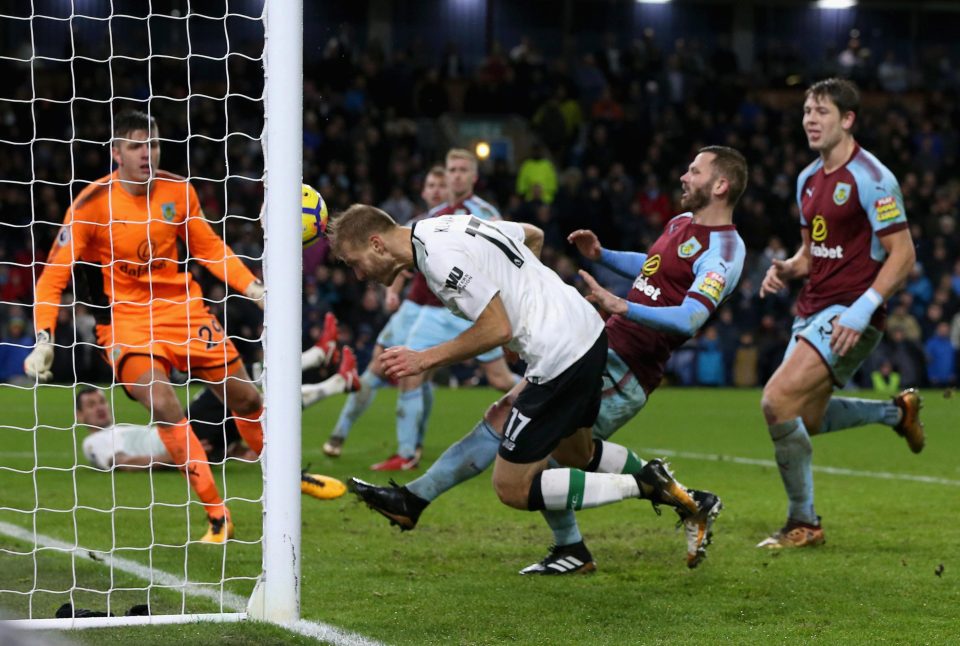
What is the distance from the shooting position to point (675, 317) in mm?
5711

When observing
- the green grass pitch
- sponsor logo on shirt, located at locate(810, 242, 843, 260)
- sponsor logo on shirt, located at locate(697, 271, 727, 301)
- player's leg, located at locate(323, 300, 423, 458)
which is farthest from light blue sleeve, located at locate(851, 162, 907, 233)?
player's leg, located at locate(323, 300, 423, 458)

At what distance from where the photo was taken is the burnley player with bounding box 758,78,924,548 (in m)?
6.59

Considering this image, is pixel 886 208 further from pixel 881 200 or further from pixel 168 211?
pixel 168 211

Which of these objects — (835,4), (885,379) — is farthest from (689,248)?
(835,4)

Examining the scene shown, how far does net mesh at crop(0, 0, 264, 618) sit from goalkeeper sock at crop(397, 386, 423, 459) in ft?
3.61

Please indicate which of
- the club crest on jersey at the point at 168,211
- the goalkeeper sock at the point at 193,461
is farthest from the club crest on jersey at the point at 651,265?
the club crest on jersey at the point at 168,211

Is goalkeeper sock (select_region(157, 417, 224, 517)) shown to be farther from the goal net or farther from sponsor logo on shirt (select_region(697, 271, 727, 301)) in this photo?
sponsor logo on shirt (select_region(697, 271, 727, 301))

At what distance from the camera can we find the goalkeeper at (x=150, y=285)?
21.9 ft

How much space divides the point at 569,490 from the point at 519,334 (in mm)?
675

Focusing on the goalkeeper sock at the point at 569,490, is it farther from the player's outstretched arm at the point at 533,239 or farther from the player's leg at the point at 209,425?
the player's leg at the point at 209,425

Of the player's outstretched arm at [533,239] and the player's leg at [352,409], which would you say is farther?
the player's leg at [352,409]

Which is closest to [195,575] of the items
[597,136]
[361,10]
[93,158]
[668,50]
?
[93,158]

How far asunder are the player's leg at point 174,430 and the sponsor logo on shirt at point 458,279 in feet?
7.33

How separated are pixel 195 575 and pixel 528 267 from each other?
6.86 feet
